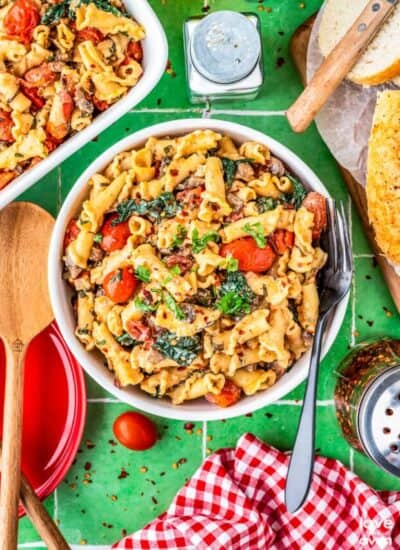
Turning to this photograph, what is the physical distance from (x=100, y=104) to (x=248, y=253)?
58cm

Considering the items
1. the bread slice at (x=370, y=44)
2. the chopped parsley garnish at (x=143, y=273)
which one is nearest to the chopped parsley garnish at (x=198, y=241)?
the chopped parsley garnish at (x=143, y=273)

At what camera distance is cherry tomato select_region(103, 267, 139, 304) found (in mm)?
2094

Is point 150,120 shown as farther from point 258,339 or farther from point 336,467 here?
point 336,467

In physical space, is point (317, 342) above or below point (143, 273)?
below

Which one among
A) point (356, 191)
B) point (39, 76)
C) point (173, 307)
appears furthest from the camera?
point (356, 191)

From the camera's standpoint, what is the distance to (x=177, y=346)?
82.8 inches

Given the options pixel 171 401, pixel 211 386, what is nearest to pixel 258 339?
pixel 211 386

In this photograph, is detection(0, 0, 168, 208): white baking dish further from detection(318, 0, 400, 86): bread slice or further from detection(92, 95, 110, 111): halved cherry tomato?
detection(318, 0, 400, 86): bread slice

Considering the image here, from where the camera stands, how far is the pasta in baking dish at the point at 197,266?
2.07m

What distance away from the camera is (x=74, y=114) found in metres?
2.19

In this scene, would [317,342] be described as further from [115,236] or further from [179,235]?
[115,236]

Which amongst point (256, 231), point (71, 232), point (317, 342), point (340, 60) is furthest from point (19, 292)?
point (340, 60)

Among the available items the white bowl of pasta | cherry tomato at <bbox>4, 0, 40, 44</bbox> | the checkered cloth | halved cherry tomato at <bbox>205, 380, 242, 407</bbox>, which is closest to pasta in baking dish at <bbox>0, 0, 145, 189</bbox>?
cherry tomato at <bbox>4, 0, 40, 44</bbox>

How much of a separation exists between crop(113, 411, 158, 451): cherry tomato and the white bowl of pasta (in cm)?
27
